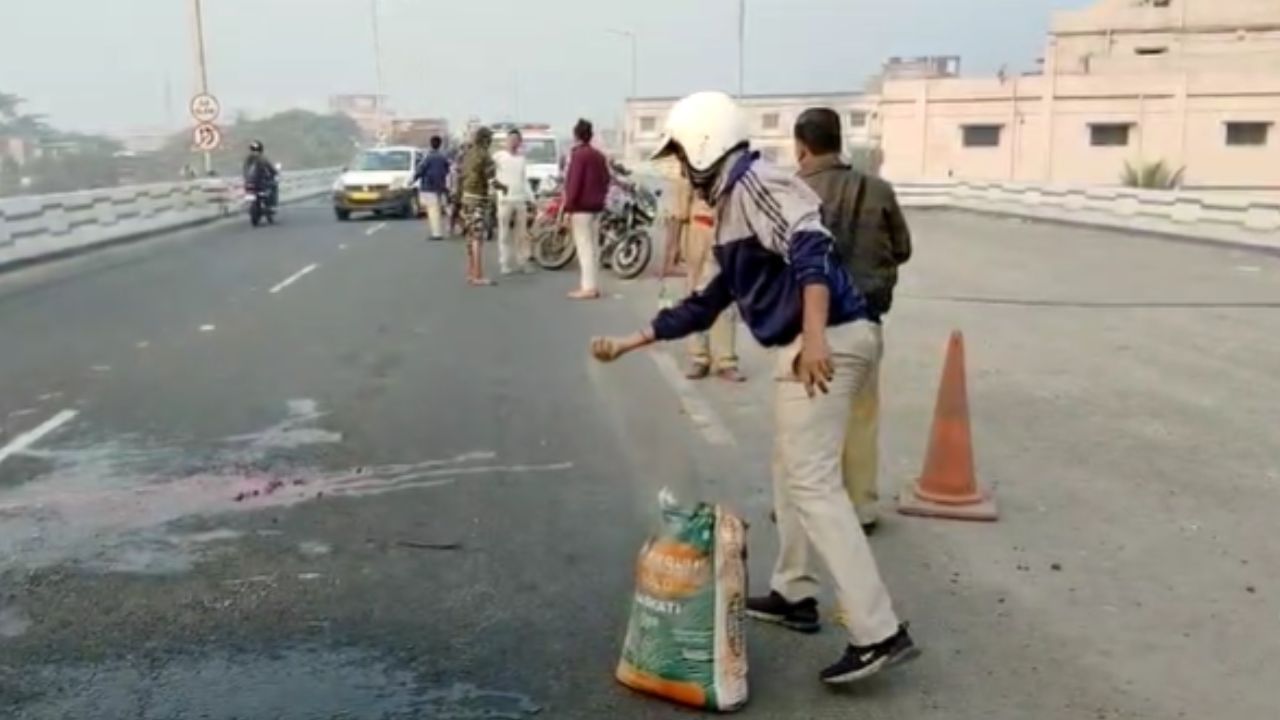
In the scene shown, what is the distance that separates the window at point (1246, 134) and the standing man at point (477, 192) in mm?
46044

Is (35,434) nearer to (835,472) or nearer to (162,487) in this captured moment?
(162,487)

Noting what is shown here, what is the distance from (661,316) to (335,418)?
14.9 ft

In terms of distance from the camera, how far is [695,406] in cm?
934

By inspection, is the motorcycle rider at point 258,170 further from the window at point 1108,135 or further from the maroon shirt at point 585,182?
the window at point 1108,135

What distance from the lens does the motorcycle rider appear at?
1190 inches

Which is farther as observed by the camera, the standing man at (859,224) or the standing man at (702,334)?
the standing man at (702,334)

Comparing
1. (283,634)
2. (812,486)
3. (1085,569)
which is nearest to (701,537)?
(812,486)

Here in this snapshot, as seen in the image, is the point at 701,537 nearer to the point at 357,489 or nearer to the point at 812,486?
the point at 812,486

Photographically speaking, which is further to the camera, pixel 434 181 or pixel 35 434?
Result: pixel 434 181

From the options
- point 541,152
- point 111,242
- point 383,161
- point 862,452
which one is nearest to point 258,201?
point 383,161

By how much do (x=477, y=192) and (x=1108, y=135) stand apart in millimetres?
47067

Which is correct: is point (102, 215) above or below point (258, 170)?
below

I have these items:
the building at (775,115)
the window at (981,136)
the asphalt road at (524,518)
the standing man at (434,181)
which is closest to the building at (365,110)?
Answer: the building at (775,115)

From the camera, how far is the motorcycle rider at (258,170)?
99.2ft
